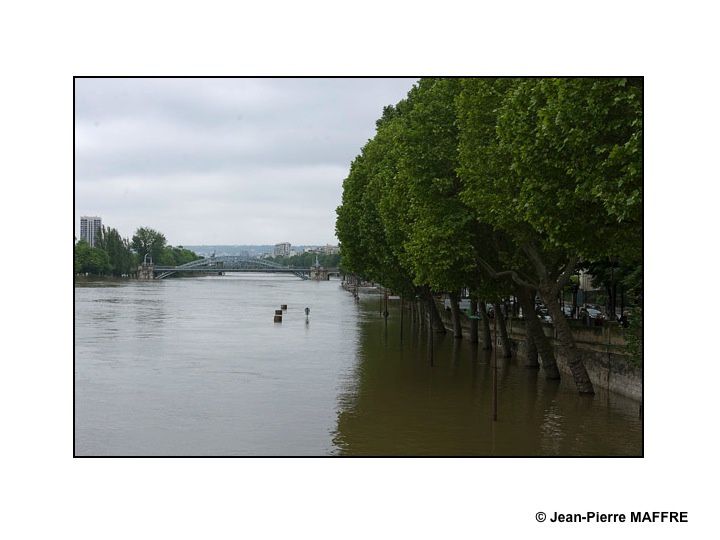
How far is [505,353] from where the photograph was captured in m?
45.4

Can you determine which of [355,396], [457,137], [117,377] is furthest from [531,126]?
[117,377]

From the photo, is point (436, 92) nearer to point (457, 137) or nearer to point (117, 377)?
point (457, 137)

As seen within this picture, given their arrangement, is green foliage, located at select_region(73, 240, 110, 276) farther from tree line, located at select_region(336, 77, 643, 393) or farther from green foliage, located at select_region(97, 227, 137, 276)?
tree line, located at select_region(336, 77, 643, 393)

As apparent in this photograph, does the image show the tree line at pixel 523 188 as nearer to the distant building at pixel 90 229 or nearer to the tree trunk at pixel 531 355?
the tree trunk at pixel 531 355

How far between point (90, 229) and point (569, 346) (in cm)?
15211

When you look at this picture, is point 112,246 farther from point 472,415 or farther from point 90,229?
point 472,415

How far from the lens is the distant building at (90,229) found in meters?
174

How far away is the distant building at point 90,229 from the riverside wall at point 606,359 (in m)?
139

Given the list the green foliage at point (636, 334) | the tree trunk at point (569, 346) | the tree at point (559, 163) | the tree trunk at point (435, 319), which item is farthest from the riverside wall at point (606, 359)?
the tree trunk at point (435, 319)

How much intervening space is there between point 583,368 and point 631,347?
3711 millimetres

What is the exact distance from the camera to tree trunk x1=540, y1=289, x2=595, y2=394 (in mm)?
31859

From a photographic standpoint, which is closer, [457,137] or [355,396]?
[457,137]

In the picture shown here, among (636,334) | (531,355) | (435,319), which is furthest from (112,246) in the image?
(636,334)

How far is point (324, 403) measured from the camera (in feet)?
105
